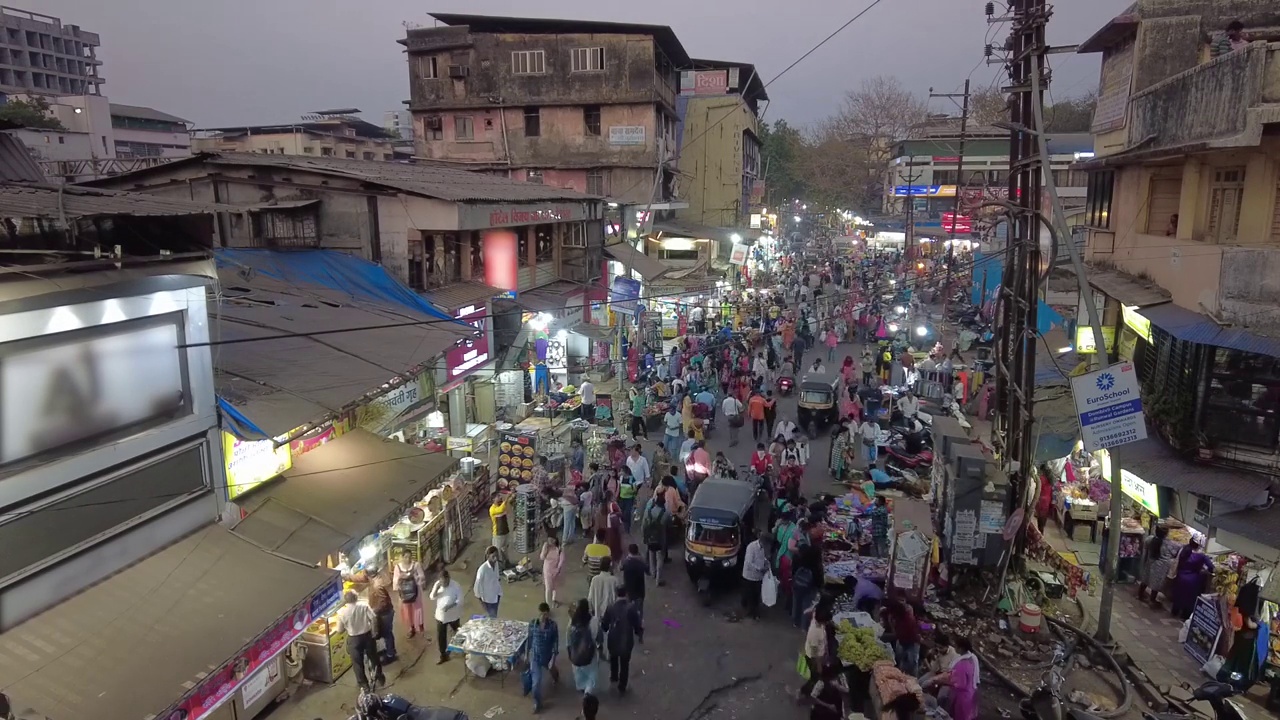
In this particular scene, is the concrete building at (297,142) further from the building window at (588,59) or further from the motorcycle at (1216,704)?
the motorcycle at (1216,704)

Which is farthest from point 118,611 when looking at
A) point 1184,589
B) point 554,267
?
point 554,267

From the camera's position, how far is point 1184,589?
10836 millimetres

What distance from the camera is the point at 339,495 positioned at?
9594mm

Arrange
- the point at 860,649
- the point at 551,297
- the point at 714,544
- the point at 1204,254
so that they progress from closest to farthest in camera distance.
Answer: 1. the point at 860,649
2. the point at 1204,254
3. the point at 714,544
4. the point at 551,297

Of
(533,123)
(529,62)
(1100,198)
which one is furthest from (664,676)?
(529,62)

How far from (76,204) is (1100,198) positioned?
20.1 m

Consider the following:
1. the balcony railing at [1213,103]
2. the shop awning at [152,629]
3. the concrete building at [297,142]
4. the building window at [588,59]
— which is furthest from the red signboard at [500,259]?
the concrete building at [297,142]

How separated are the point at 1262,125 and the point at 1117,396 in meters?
4.17

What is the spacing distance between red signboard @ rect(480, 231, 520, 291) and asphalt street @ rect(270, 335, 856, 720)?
9.10m

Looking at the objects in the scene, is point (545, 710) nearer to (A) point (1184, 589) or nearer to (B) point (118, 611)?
(B) point (118, 611)

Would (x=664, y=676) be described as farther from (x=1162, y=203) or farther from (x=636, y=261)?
(x=636, y=261)

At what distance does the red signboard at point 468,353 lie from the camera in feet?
51.2

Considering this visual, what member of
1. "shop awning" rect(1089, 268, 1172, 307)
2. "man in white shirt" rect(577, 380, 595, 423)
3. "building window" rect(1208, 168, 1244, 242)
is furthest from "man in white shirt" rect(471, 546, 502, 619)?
"building window" rect(1208, 168, 1244, 242)

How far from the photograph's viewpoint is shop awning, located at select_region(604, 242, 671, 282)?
85.4ft
